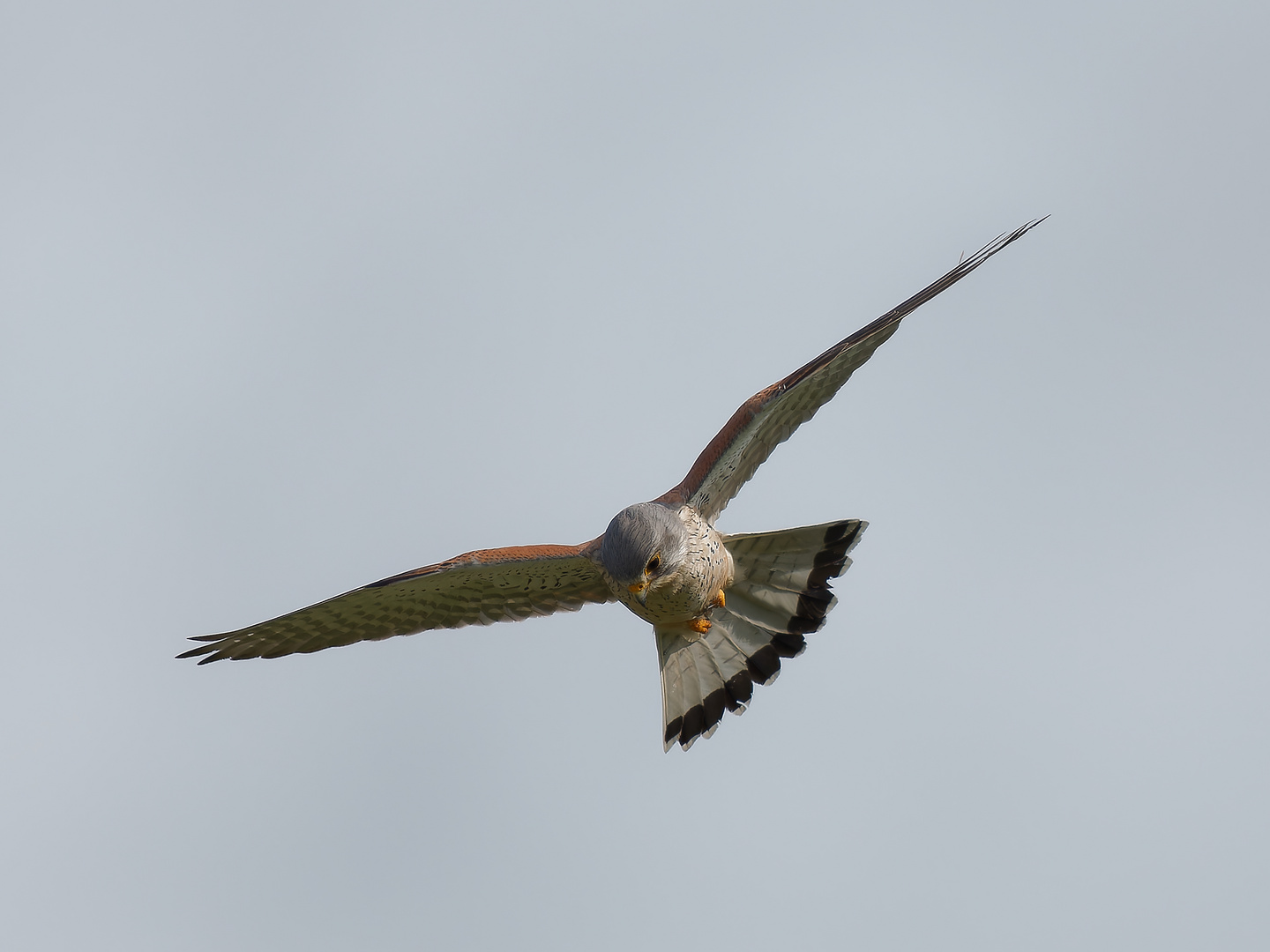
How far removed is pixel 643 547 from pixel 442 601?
250 cm

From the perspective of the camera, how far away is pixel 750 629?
11.6 meters

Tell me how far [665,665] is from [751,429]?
247 centimetres

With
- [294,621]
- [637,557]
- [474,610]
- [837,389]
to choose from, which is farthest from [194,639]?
[837,389]

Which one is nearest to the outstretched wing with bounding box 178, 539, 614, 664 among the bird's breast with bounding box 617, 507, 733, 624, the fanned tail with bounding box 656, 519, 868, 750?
the bird's breast with bounding box 617, 507, 733, 624

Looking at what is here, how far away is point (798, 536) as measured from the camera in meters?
11.2

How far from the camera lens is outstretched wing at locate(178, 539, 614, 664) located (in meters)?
10.6

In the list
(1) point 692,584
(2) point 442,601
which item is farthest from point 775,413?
(2) point 442,601

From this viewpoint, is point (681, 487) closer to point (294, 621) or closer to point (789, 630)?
point (789, 630)

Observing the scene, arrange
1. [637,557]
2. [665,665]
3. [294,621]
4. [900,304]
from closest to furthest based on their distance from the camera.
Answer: [637,557] < [900,304] < [294,621] < [665,665]

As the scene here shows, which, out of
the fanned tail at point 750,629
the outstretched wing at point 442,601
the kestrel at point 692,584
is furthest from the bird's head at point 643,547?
the fanned tail at point 750,629

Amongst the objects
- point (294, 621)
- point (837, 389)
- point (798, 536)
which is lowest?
point (798, 536)

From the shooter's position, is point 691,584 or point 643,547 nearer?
point 643,547

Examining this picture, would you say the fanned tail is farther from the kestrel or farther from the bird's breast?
the bird's breast

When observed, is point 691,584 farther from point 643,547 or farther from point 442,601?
point 442,601
